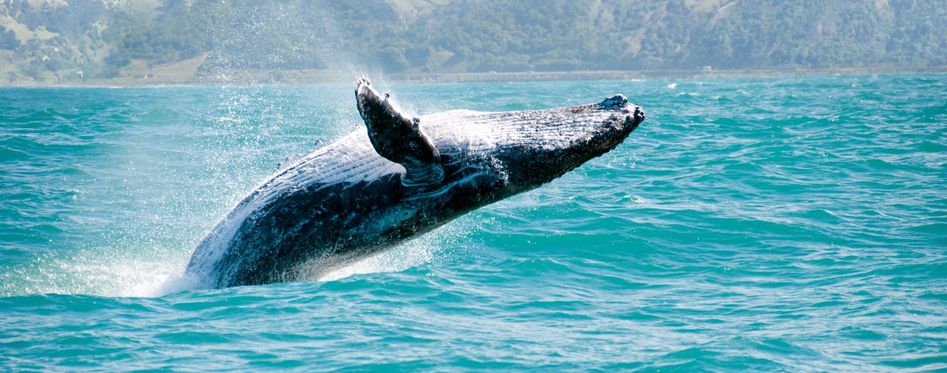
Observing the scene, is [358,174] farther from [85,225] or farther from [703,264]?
[85,225]

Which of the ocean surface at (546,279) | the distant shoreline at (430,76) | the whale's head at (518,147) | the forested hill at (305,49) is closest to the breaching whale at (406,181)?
the whale's head at (518,147)

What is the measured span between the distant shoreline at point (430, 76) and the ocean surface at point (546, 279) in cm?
12696

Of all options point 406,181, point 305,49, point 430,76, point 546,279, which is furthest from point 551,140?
point 430,76

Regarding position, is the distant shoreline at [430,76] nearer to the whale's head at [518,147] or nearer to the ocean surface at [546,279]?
the ocean surface at [546,279]

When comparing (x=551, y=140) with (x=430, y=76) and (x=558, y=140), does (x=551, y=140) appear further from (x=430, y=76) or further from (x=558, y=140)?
(x=430, y=76)

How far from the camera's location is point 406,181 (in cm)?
726

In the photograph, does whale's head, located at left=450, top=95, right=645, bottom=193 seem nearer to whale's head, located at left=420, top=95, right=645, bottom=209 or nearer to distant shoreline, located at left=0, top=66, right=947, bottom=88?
whale's head, located at left=420, top=95, right=645, bottom=209

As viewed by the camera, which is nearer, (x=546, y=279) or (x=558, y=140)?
(x=558, y=140)

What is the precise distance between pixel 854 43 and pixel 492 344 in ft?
678

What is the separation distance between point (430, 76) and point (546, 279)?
16828 centimetres

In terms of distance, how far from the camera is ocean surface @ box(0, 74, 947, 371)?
25.2 ft

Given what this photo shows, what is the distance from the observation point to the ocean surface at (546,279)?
25.2 ft

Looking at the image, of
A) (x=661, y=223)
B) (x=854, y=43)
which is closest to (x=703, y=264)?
(x=661, y=223)

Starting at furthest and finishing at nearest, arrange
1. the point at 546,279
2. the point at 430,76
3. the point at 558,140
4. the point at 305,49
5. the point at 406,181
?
the point at 430,76 < the point at 305,49 < the point at 546,279 < the point at 558,140 < the point at 406,181
